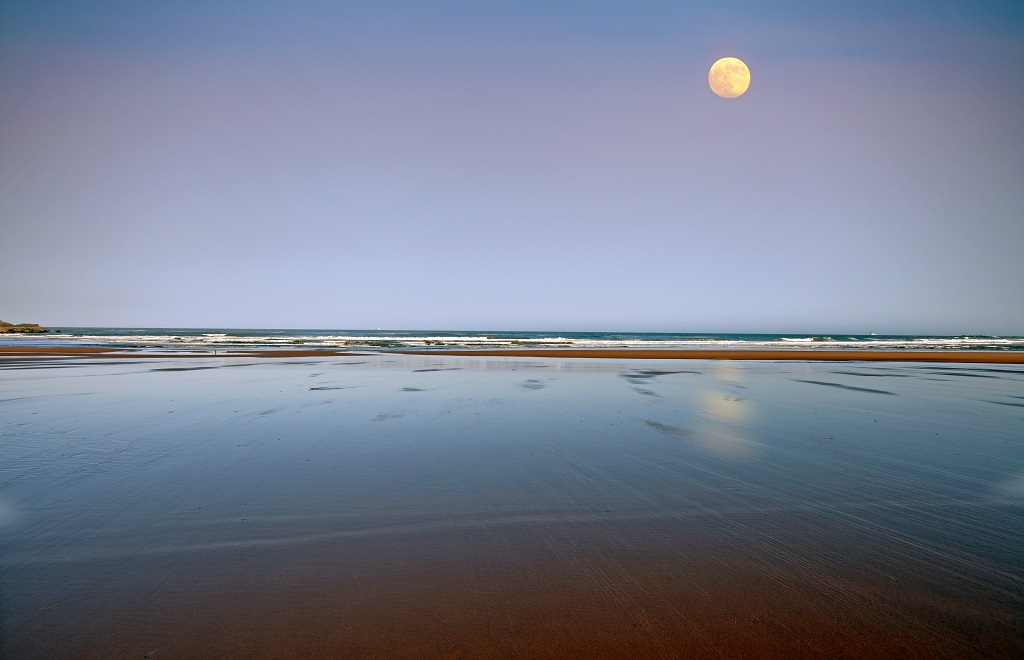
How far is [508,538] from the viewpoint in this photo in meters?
3.96

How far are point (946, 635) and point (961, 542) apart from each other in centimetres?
171

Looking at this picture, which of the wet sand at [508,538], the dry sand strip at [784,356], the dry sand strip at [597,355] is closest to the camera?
the wet sand at [508,538]

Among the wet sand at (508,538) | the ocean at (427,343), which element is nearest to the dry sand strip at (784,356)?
the ocean at (427,343)

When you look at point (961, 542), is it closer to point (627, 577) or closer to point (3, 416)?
point (627, 577)

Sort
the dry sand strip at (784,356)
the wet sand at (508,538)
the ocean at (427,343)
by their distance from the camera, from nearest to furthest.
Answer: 1. the wet sand at (508,538)
2. the dry sand strip at (784,356)
3. the ocean at (427,343)

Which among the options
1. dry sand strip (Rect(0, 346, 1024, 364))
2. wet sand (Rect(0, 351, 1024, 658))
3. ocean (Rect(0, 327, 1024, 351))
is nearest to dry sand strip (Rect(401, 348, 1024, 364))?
dry sand strip (Rect(0, 346, 1024, 364))

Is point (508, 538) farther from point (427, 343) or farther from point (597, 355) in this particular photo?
point (427, 343)

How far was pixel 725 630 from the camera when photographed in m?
2.74

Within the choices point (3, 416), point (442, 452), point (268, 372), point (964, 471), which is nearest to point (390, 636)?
point (442, 452)

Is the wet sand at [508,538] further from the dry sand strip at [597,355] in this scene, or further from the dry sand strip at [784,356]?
the dry sand strip at [784,356]

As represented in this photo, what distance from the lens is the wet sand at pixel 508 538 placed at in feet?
8.89

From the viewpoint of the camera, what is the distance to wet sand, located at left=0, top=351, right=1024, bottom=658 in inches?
107

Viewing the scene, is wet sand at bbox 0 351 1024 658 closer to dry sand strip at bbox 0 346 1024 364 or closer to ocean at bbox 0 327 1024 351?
dry sand strip at bbox 0 346 1024 364

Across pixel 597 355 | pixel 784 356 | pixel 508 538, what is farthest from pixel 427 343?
pixel 508 538
